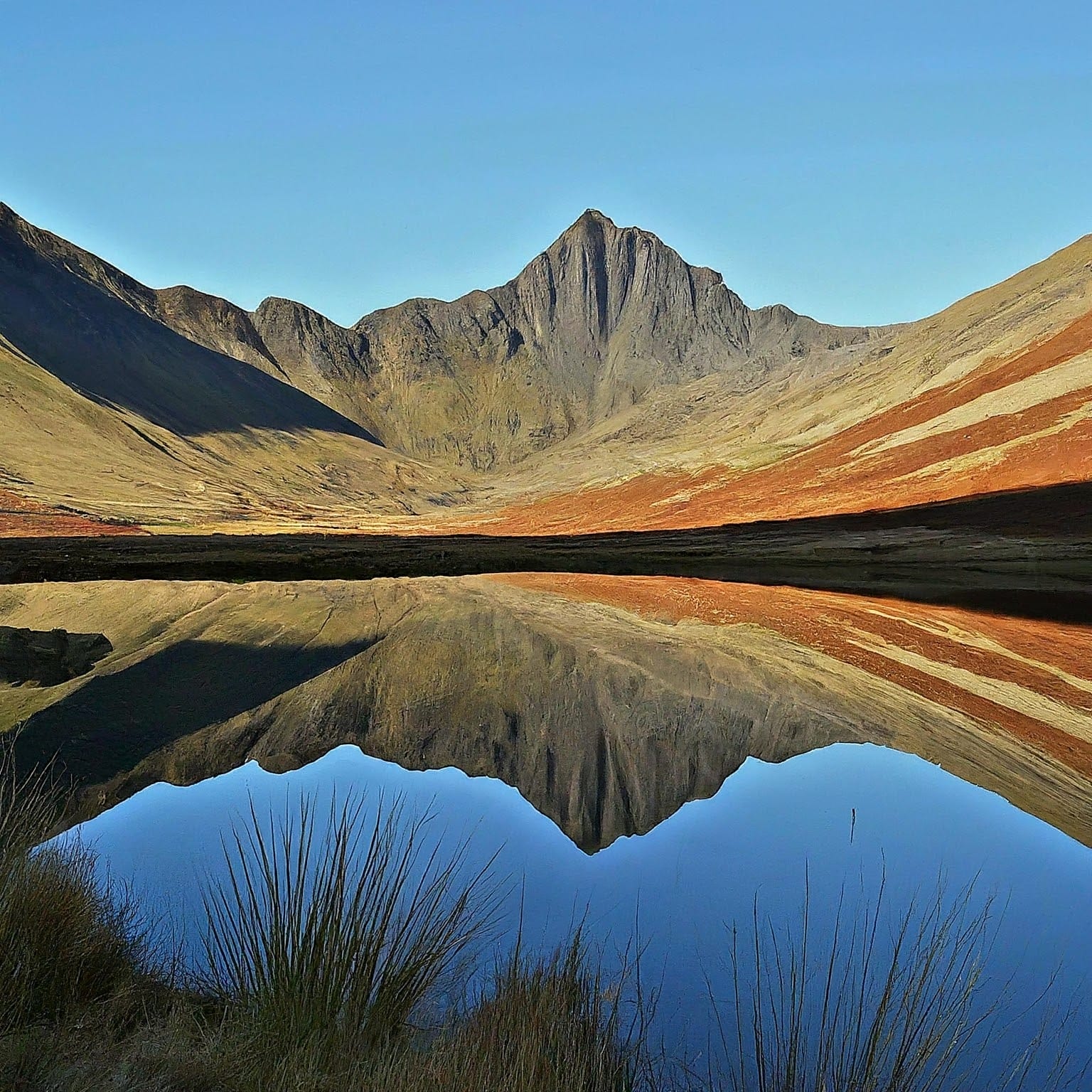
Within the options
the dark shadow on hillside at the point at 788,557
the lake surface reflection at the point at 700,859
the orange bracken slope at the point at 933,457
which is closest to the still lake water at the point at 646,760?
the lake surface reflection at the point at 700,859

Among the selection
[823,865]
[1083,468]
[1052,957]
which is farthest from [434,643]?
[1083,468]

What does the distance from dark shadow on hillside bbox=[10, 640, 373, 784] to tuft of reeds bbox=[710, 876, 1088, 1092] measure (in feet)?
31.9

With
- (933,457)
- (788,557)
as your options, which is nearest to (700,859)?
(788,557)

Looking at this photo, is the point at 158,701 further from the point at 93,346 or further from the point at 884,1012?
the point at 93,346

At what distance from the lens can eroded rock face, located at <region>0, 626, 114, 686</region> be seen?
821 inches

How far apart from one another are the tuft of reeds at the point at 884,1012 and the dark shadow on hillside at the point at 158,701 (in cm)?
972

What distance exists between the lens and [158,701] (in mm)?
18516

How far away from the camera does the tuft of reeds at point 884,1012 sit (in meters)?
5.06

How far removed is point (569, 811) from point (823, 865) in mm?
2945

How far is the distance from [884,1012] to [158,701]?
1689cm

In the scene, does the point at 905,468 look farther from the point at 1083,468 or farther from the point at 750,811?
the point at 750,811

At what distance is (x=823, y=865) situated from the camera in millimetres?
8727

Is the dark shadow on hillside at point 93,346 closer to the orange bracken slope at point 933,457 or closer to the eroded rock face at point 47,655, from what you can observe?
the orange bracken slope at point 933,457

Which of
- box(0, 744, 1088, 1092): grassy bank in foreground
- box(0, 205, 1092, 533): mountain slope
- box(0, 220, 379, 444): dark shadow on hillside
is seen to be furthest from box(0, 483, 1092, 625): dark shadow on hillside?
box(0, 220, 379, 444): dark shadow on hillside
